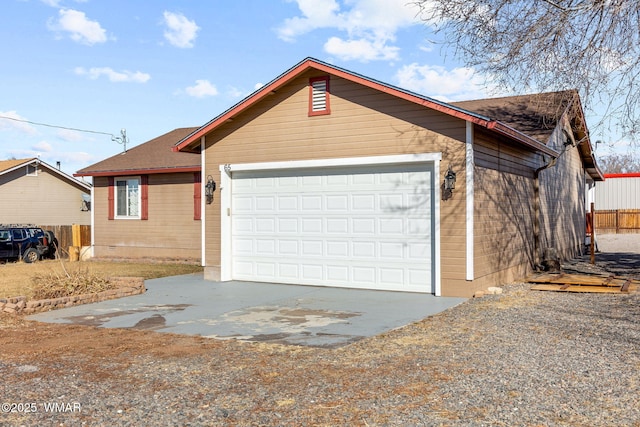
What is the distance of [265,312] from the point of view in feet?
32.0

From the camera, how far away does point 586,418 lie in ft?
14.9

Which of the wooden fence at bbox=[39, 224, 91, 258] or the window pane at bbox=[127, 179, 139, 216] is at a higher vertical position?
the window pane at bbox=[127, 179, 139, 216]

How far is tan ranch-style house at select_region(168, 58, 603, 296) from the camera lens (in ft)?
36.9

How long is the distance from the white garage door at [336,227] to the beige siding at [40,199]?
703 inches

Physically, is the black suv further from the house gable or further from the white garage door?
the white garage door

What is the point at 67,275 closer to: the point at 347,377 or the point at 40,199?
the point at 347,377

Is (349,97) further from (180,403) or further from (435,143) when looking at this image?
(180,403)

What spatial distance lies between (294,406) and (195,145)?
1059 centimetres

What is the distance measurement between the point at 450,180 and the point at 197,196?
9.82 metres

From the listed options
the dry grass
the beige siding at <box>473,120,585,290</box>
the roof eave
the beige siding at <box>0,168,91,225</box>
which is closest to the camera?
the roof eave

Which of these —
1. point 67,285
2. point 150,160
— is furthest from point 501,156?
point 150,160

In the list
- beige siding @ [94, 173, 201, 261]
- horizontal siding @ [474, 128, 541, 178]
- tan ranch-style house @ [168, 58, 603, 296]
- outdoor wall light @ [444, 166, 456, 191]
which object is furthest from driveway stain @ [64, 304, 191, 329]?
beige siding @ [94, 173, 201, 261]

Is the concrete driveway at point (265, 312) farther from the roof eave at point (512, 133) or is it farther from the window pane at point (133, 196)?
the window pane at point (133, 196)

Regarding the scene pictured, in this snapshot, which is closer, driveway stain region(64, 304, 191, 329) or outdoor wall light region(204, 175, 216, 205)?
driveway stain region(64, 304, 191, 329)
